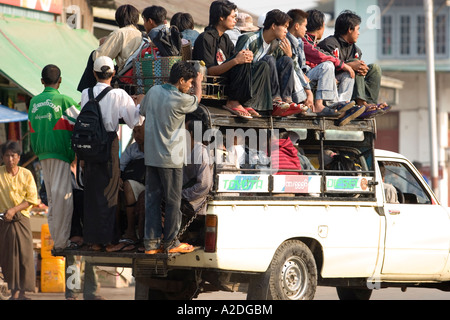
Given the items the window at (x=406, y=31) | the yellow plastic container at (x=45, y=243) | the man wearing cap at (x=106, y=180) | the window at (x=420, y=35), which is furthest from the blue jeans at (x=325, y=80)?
the window at (x=420, y=35)

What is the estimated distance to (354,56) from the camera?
11.0 metres

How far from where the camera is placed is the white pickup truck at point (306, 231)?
28.0 ft

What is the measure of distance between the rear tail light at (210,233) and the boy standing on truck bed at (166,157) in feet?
0.49

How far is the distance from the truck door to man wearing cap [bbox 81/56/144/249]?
2.83 metres

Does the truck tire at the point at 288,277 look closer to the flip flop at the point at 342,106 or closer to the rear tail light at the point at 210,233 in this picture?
the rear tail light at the point at 210,233

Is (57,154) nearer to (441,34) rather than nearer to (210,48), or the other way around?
(210,48)

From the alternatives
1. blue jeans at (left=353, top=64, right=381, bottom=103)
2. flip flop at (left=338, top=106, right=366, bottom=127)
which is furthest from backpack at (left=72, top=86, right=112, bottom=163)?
blue jeans at (left=353, top=64, right=381, bottom=103)

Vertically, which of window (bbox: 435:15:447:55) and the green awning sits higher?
window (bbox: 435:15:447:55)

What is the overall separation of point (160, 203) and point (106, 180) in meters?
0.57

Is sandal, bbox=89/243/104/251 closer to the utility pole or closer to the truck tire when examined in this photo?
the truck tire

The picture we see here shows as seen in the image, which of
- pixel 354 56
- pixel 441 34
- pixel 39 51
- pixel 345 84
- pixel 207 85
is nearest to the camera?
pixel 207 85

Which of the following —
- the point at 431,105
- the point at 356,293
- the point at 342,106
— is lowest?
the point at 356,293

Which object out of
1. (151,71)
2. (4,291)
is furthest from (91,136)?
(4,291)

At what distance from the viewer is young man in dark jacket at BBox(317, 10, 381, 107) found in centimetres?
1052
